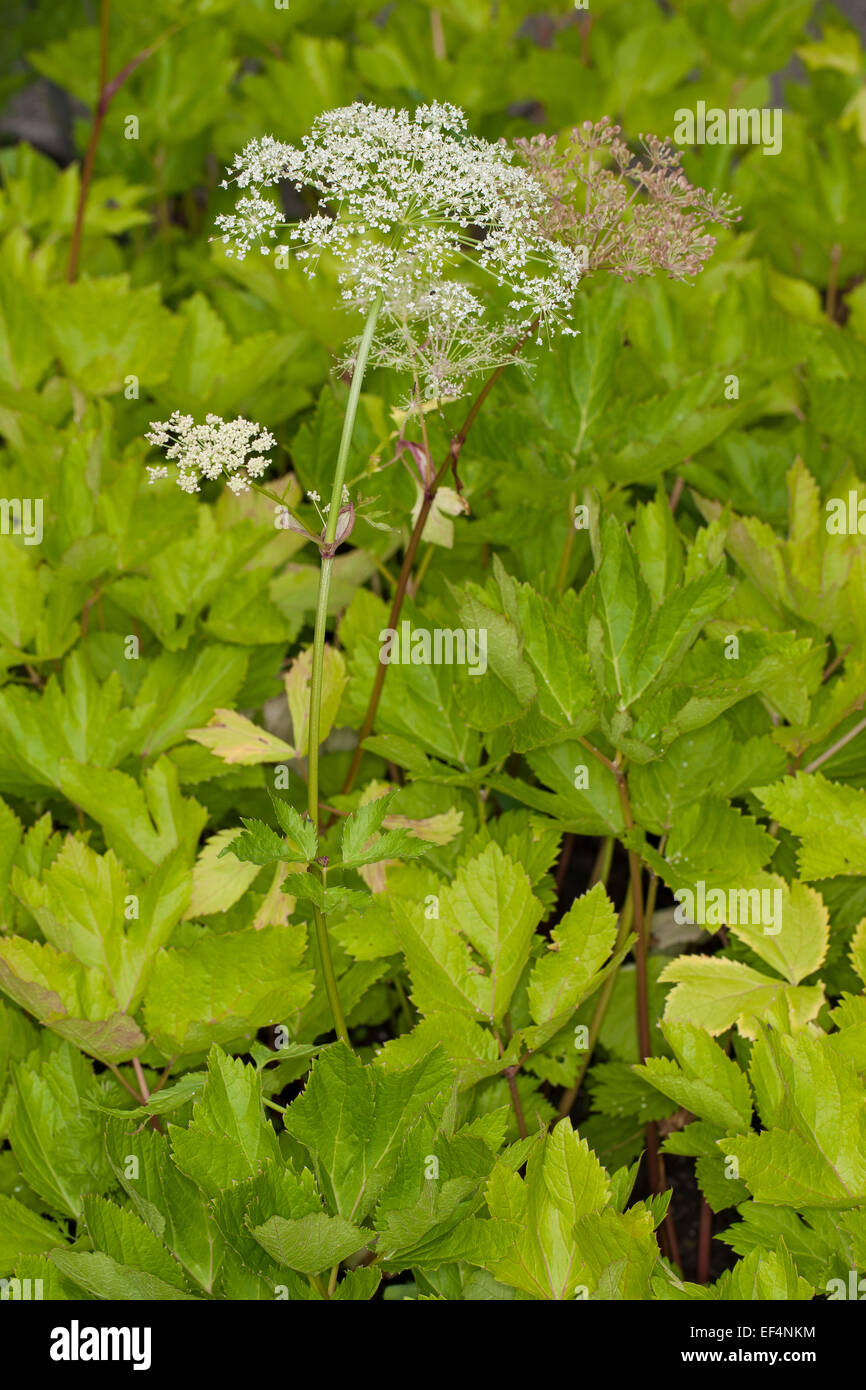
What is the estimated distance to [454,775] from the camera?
0.82 meters

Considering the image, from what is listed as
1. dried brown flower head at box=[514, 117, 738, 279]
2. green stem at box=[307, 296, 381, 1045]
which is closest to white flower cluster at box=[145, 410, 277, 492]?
green stem at box=[307, 296, 381, 1045]

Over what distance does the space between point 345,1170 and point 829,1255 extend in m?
0.26

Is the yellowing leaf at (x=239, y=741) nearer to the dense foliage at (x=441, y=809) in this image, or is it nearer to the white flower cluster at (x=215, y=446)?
the dense foliage at (x=441, y=809)

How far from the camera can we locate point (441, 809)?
2.78ft

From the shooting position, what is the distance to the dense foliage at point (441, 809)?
2.02ft

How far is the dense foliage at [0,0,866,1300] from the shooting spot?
0.62 m

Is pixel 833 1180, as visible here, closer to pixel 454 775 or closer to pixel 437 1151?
pixel 437 1151

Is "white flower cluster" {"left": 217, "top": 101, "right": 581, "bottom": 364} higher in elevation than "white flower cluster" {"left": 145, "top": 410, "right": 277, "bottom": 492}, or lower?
higher

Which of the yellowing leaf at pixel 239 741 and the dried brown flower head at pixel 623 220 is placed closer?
the dried brown flower head at pixel 623 220

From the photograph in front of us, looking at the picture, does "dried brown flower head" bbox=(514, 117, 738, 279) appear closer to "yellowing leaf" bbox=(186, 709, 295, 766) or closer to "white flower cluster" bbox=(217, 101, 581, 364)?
"white flower cluster" bbox=(217, 101, 581, 364)

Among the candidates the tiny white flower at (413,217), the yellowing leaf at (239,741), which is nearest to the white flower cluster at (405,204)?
the tiny white flower at (413,217)

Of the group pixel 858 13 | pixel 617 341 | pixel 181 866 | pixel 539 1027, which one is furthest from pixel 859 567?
pixel 858 13
